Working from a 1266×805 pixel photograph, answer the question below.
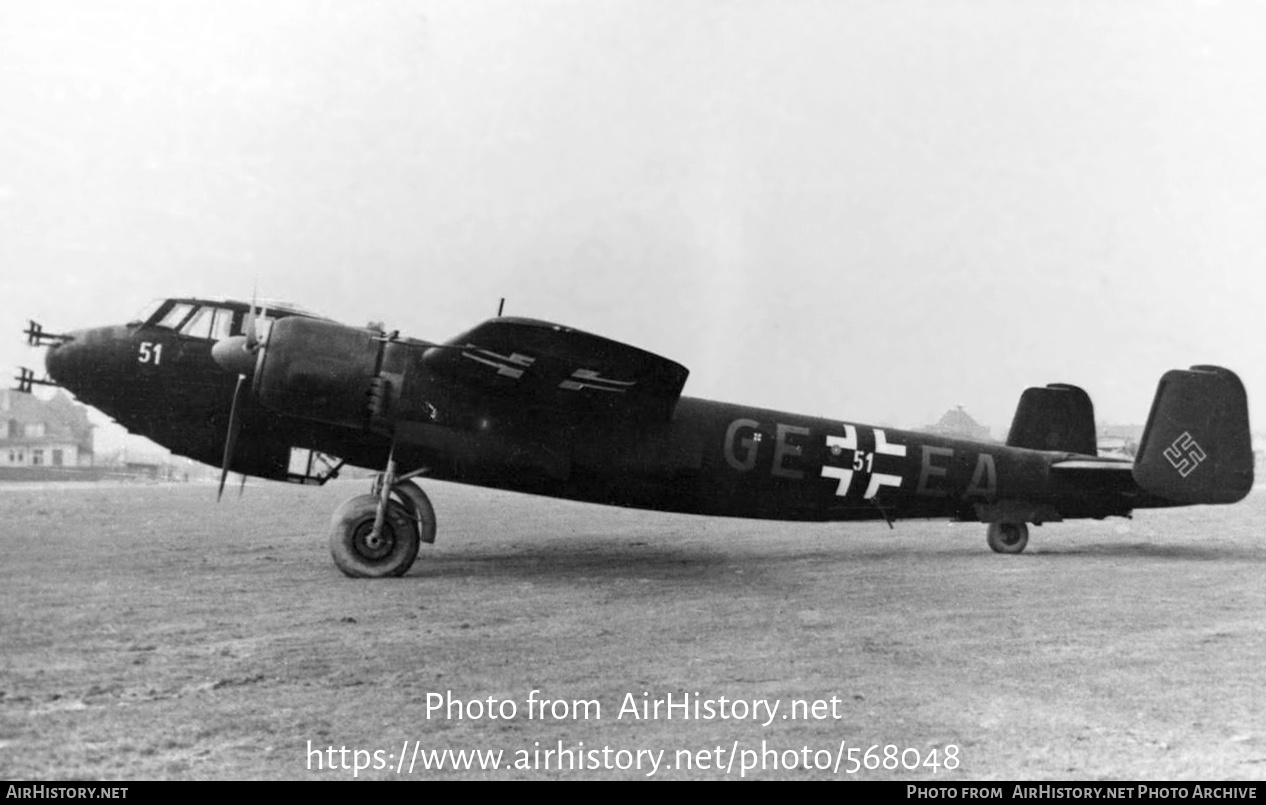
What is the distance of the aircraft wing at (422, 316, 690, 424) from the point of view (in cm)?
754

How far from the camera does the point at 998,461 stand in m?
11.0

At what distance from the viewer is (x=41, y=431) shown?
42875mm

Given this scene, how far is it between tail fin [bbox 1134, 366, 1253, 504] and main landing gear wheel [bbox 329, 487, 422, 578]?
324 inches

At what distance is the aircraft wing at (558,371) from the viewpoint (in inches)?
297

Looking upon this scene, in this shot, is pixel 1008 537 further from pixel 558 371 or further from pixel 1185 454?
pixel 558 371

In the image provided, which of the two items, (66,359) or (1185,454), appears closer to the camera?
(66,359)

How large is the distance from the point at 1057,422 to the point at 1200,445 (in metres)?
1.71

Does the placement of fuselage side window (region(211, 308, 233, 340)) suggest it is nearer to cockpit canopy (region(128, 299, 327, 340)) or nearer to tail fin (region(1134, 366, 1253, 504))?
cockpit canopy (region(128, 299, 327, 340))

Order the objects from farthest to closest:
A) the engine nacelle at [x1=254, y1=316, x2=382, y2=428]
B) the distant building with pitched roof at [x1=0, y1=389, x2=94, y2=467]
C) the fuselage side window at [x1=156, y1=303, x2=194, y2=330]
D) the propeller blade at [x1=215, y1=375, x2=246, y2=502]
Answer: the distant building with pitched roof at [x1=0, y1=389, x2=94, y2=467]
the fuselage side window at [x1=156, y1=303, x2=194, y2=330]
the propeller blade at [x1=215, y1=375, x2=246, y2=502]
the engine nacelle at [x1=254, y1=316, x2=382, y2=428]

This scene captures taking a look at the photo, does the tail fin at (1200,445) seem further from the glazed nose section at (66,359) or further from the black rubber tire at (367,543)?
the glazed nose section at (66,359)

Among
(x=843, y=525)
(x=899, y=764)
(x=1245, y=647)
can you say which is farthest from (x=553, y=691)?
(x=843, y=525)

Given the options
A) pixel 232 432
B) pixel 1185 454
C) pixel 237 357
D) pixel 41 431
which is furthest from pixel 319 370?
pixel 41 431

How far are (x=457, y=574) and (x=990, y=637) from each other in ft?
15.6

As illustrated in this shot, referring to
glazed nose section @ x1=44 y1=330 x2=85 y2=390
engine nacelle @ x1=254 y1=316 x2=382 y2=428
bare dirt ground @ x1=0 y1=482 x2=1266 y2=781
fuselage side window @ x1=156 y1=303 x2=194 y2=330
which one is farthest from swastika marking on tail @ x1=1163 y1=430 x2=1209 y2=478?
glazed nose section @ x1=44 y1=330 x2=85 y2=390
